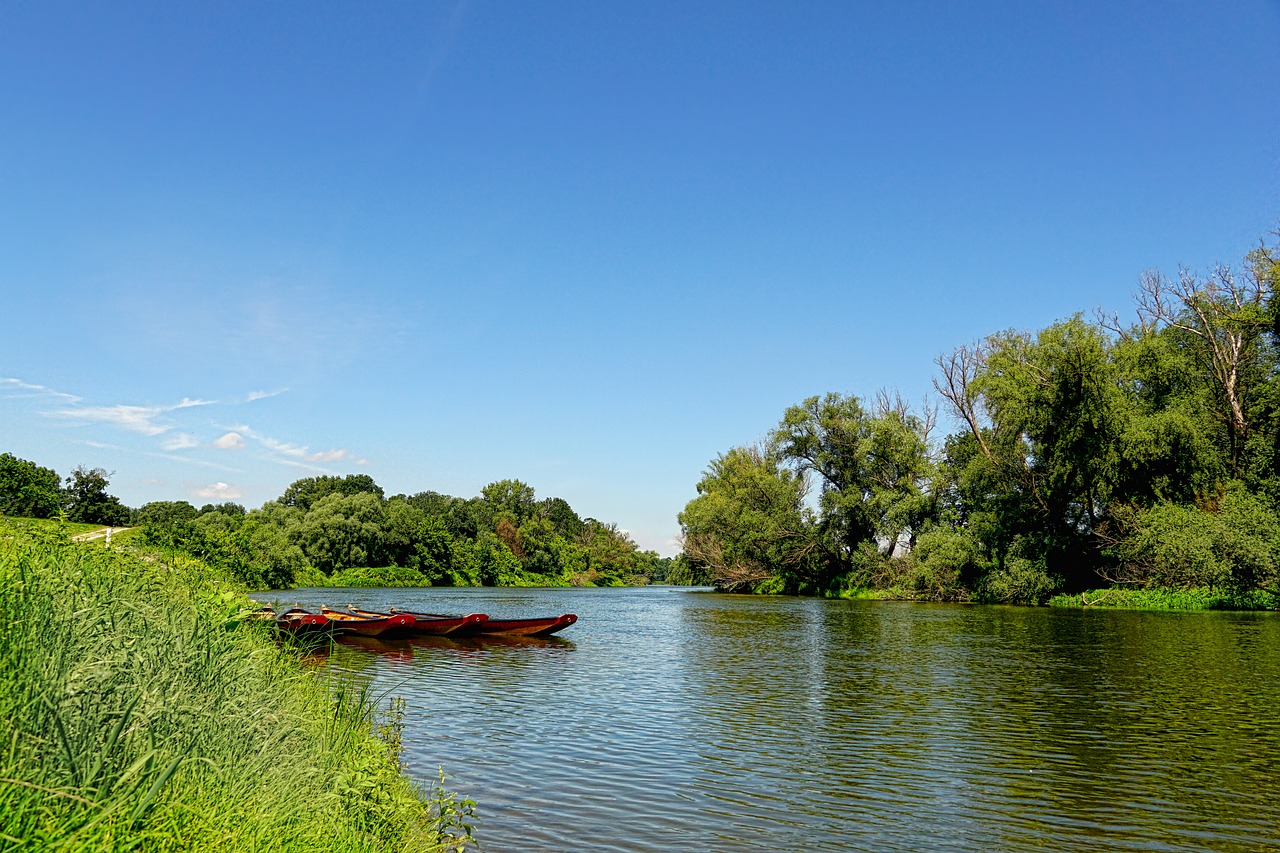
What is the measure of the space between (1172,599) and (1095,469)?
23.6 feet

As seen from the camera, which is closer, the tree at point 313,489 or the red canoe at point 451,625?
the red canoe at point 451,625

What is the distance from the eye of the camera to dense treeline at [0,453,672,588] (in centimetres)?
8231

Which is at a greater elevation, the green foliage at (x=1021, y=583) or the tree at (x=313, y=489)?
the tree at (x=313, y=489)

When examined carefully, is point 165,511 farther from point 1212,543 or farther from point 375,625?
point 1212,543

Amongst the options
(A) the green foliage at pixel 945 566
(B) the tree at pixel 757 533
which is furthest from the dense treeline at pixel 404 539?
(A) the green foliage at pixel 945 566

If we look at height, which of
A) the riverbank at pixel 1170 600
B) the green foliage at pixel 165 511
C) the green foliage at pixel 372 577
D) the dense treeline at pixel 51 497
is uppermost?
the green foliage at pixel 165 511

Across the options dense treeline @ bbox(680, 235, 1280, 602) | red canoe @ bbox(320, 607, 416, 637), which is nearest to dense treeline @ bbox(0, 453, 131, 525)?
red canoe @ bbox(320, 607, 416, 637)

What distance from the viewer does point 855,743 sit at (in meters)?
13.1

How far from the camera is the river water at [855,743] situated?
9.04 m

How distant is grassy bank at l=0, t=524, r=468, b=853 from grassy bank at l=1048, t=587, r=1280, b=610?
42.4 metres

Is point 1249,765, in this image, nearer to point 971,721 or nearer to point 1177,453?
point 971,721

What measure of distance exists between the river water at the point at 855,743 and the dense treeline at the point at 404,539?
27938mm

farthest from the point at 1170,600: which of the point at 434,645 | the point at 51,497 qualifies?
the point at 51,497

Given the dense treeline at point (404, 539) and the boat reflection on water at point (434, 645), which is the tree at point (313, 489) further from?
the boat reflection on water at point (434, 645)
